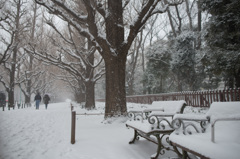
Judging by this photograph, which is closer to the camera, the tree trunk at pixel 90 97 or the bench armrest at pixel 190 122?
the bench armrest at pixel 190 122

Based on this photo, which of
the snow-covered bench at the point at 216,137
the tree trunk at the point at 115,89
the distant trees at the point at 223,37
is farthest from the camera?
the distant trees at the point at 223,37

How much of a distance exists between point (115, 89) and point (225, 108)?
4.44m

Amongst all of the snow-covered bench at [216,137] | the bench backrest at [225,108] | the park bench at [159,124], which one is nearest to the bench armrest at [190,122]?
the snow-covered bench at [216,137]

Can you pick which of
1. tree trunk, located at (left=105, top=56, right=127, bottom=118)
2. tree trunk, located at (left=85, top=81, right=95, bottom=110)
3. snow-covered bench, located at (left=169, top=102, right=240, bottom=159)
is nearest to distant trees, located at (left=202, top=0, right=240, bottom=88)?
tree trunk, located at (left=105, top=56, right=127, bottom=118)

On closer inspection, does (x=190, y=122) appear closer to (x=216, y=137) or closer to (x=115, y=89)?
(x=216, y=137)

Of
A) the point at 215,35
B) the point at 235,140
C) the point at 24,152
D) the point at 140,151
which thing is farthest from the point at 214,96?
the point at 24,152

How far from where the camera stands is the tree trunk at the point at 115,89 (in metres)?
6.60

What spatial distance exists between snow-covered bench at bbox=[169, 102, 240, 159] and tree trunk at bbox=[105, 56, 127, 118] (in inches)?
→ 155

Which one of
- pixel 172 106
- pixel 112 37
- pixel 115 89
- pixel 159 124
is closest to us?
pixel 159 124

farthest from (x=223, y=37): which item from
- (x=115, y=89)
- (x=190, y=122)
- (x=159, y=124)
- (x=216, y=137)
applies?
(x=216, y=137)

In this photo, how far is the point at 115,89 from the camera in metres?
6.68

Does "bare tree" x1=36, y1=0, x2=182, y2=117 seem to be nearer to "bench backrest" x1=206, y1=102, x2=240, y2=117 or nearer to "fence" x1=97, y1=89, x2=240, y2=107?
"bench backrest" x1=206, y1=102, x2=240, y2=117

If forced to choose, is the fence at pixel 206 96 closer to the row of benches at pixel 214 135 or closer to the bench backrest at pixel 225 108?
the bench backrest at pixel 225 108

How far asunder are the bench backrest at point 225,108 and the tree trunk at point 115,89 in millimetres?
4188
